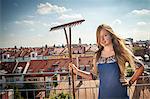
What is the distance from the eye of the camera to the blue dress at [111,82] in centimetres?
160

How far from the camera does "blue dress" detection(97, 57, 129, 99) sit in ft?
5.25

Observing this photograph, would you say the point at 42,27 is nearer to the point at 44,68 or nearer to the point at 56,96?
the point at 44,68

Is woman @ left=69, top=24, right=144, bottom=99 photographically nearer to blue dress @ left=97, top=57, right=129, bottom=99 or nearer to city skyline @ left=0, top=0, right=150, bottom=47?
blue dress @ left=97, top=57, right=129, bottom=99

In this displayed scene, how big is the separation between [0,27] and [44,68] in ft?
1.95

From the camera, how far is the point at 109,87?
1608mm

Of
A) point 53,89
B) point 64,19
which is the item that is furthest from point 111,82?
point 64,19

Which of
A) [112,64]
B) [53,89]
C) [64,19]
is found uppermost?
[64,19]

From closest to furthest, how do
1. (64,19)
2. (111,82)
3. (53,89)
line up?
(111,82) → (53,89) → (64,19)

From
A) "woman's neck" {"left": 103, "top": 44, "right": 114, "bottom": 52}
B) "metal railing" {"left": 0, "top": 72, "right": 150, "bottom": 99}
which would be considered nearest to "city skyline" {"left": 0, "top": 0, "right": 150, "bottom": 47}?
"metal railing" {"left": 0, "top": 72, "right": 150, "bottom": 99}

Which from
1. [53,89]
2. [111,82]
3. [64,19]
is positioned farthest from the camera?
[64,19]

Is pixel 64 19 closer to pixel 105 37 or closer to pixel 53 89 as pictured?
pixel 53 89

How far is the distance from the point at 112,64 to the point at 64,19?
4.53 feet

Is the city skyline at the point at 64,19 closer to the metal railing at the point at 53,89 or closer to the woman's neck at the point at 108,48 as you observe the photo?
the metal railing at the point at 53,89

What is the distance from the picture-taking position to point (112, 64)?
1.62 metres
